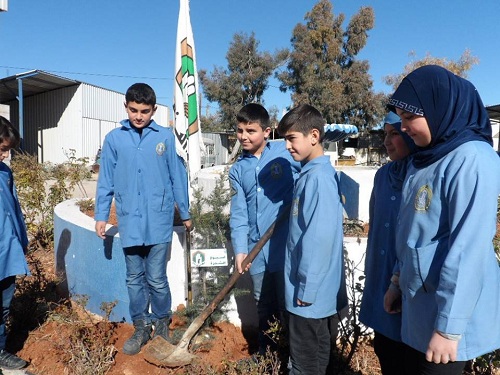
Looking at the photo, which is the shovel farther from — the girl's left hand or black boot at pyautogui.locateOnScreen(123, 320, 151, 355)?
the girl's left hand

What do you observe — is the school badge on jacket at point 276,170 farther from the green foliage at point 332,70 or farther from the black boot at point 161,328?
the green foliage at point 332,70


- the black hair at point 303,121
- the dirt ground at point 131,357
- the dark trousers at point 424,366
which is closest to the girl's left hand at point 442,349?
the dark trousers at point 424,366

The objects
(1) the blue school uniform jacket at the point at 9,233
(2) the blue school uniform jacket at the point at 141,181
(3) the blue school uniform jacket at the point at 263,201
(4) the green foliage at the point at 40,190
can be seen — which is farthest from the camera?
(4) the green foliage at the point at 40,190

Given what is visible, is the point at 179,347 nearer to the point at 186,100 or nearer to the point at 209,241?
the point at 209,241

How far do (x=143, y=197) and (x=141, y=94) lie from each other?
27.1 inches

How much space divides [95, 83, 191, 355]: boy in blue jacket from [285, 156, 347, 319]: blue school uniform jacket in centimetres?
107

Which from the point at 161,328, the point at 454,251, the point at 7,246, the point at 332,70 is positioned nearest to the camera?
the point at 454,251

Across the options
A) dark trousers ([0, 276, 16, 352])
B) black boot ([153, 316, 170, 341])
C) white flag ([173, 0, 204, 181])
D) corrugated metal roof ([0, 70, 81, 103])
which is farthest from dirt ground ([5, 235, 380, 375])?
corrugated metal roof ([0, 70, 81, 103])

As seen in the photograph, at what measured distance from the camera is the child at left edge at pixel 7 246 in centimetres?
257

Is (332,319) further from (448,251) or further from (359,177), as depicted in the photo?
(359,177)

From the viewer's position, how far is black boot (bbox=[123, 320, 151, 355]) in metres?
2.72

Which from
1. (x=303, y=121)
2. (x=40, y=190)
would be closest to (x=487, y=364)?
(x=303, y=121)

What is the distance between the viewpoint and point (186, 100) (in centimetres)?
385

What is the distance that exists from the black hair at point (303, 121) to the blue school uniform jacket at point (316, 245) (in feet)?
0.56
